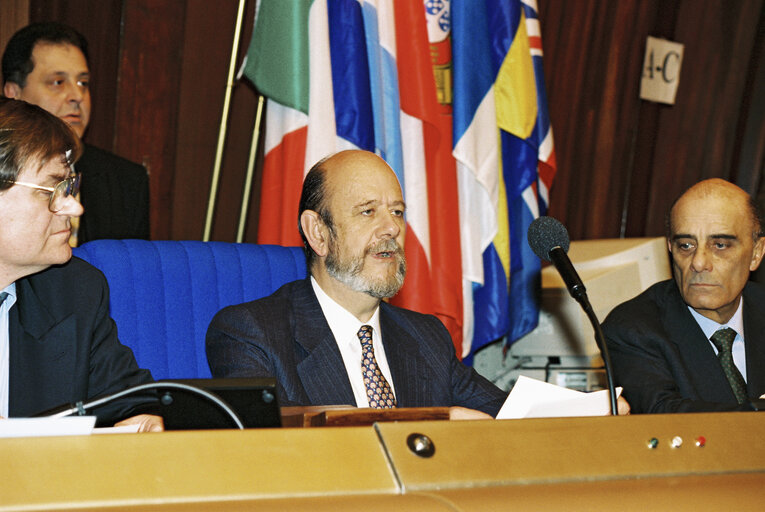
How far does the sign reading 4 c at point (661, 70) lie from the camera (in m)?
5.62

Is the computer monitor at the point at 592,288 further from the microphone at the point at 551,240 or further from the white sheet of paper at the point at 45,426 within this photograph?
the white sheet of paper at the point at 45,426

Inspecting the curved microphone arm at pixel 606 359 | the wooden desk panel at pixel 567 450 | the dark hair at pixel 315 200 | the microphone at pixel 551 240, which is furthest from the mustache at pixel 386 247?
the wooden desk panel at pixel 567 450

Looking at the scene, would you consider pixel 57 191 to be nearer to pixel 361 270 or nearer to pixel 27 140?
pixel 27 140

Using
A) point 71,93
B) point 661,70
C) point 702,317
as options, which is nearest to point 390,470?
point 702,317

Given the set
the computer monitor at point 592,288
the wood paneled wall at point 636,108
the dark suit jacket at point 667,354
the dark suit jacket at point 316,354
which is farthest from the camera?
the wood paneled wall at point 636,108

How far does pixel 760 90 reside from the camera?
20.5 ft

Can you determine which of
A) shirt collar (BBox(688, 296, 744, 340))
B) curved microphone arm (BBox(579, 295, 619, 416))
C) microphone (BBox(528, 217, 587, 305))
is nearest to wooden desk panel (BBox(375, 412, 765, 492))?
curved microphone arm (BBox(579, 295, 619, 416))

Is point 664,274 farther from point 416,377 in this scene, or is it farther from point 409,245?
point 416,377

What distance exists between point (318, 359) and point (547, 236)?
811 mm

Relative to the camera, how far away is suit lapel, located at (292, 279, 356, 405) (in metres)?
2.47

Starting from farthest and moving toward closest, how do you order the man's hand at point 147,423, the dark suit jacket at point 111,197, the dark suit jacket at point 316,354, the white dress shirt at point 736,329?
the dark suit jacket at point 111,197 < the white dress shirt at point 736,329 < the dark suit jacket at point 316,354 < the man's hand at point 147,423

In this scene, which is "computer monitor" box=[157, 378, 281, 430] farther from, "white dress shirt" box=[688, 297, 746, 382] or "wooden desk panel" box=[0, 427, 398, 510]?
"white dress shirt" box=[688, 297, 746, 382]

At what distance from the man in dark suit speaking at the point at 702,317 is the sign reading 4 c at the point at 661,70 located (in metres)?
2.81

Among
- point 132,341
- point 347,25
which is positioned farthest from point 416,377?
point 347,25
